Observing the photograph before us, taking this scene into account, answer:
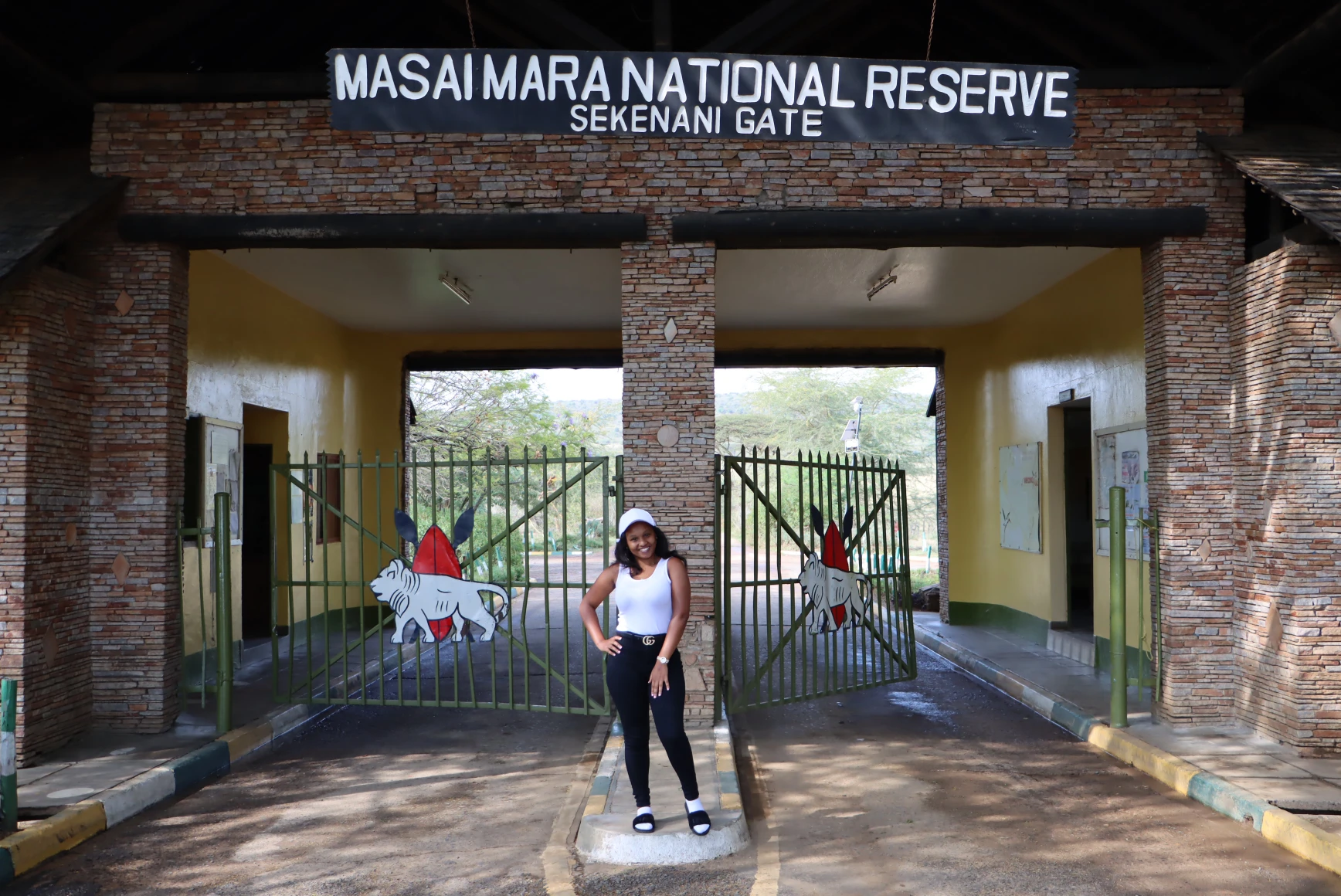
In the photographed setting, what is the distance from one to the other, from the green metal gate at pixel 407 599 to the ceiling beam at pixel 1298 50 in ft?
18.5

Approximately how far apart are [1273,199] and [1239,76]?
102 cm

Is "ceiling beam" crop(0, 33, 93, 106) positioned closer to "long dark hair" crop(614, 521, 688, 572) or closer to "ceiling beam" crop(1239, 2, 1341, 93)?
"long dark hair" crop(614, 521, 688, 572)

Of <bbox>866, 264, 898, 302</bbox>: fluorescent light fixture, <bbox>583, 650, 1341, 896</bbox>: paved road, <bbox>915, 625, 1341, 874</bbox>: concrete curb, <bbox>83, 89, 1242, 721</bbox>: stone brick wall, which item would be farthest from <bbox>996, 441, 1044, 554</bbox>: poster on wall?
<bbox>83, 89, 1242, 721</bbox>: stone brick wall

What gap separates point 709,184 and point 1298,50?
425 cm

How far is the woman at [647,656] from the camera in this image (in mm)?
5145

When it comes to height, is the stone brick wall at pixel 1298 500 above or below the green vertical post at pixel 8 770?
above

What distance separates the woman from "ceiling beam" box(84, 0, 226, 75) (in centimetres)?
555

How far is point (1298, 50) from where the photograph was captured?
707 centimetres

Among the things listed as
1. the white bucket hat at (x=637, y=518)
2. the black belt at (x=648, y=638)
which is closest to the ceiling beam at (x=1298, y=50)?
the white bucket hat at (x=637, y=518)

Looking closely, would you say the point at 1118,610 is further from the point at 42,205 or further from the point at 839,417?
the point at 839,417

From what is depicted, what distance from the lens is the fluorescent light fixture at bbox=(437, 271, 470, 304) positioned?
11.0 metres

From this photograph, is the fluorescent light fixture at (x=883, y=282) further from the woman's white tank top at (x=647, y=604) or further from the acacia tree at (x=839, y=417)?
the acacia tree at (x=839, y=417)

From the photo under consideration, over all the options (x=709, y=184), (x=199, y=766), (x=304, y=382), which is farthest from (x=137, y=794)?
(x=304, y=382)

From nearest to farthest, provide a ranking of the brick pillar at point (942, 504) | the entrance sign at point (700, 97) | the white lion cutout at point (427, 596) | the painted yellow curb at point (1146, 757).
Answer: the entrance sign at point (700, 97) < the painted yellow curb at point (1146, 757) < the white lion cutout at point (427, 596) < the brick pillar at point (942, 504)
